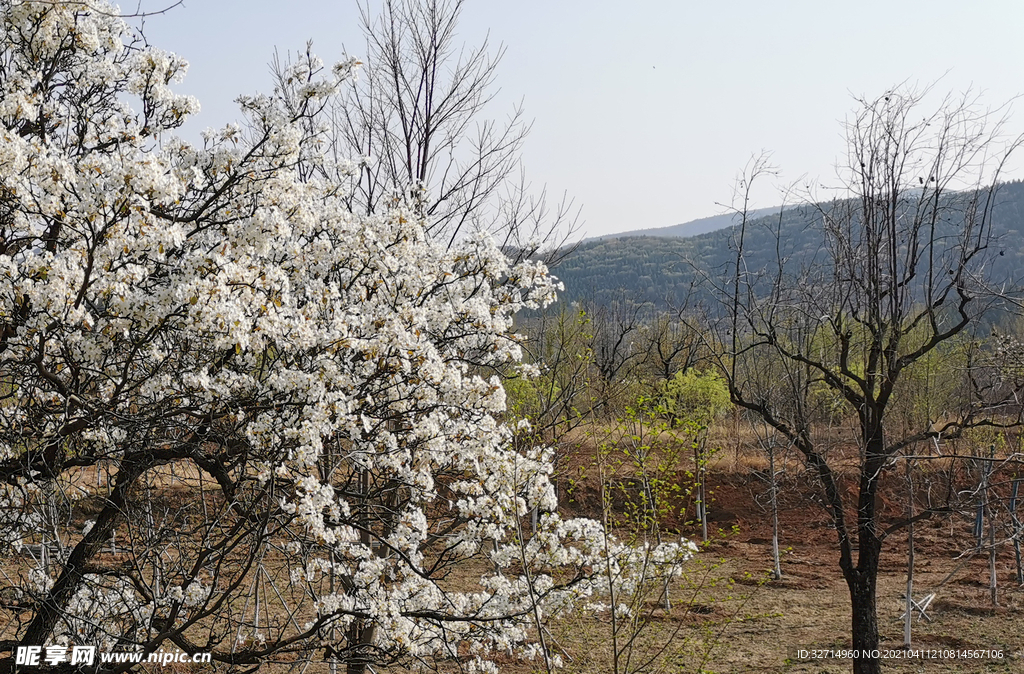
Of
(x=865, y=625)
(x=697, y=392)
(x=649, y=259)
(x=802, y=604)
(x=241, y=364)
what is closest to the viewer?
(x=241, y=364)

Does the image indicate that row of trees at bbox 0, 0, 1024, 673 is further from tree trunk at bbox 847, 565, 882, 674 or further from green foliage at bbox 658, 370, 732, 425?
green foliage at bbox 658, 370, 732, 425

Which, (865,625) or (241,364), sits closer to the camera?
(241,364)

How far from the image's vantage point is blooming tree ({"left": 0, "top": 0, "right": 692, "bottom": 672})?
3676 mm

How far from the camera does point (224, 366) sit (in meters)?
4.95

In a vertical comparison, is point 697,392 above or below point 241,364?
below

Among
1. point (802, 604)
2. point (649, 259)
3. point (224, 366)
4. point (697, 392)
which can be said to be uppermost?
point (649, 259)

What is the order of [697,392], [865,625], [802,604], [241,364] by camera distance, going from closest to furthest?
[241,364]
[865,625]
[802,604]
[697,392]

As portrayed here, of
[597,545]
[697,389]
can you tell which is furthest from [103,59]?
[697,389]

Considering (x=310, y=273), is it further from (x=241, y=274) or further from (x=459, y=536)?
(x=459, y=536)

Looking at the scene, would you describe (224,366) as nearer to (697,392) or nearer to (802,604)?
(802,604)

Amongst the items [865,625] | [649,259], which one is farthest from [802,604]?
[649,259]

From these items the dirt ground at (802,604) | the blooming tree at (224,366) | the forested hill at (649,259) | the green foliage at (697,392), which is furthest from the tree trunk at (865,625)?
the forested hill at (649,259)

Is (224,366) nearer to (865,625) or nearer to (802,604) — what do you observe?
(865,625)

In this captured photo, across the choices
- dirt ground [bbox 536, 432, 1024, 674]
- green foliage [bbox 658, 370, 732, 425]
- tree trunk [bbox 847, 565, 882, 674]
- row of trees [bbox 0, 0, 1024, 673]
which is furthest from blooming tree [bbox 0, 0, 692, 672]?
green foliage [bbox 658, 370, 732, 425]
